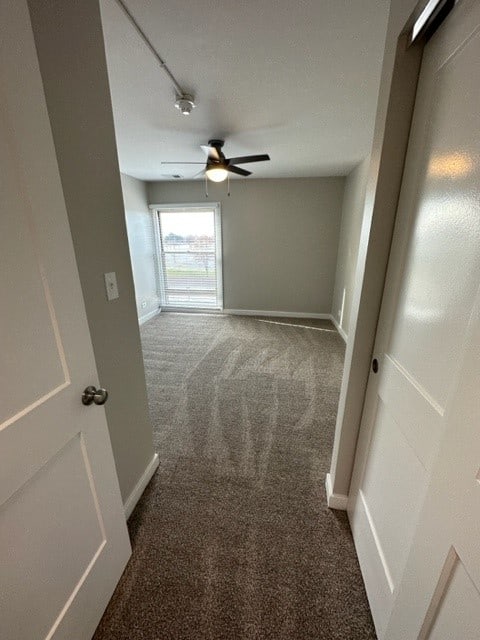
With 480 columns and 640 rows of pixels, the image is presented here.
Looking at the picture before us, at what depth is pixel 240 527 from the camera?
1.34m

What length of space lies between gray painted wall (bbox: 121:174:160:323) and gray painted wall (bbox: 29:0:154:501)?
9.91 ft

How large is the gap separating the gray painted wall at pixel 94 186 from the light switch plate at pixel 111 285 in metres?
0.02

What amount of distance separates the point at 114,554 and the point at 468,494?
1315 mm

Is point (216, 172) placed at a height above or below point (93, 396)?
above

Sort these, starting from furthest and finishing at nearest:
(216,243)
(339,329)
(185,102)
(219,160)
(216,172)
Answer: (216,243) → (339,329) → (216,172) → (219,160) → (185,102)

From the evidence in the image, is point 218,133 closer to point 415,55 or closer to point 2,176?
point 415,55

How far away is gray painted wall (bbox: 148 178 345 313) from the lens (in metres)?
4.33

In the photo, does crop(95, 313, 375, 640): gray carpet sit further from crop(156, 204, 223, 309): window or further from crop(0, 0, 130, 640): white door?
crop(156, 204, 223, 309): window

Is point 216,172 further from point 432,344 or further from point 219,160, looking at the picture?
point 432,344

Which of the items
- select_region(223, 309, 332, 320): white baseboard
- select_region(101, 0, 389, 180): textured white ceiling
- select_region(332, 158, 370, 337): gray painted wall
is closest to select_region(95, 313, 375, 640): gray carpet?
select_region(332, 158, 370, 337): gray painted wall

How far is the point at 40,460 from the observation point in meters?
0.69

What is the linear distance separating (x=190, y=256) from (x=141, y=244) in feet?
3.03

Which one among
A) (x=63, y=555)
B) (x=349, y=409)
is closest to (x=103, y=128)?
(x=63, y=555)

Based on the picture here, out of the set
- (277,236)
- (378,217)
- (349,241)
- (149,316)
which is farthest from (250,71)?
(149,316)
